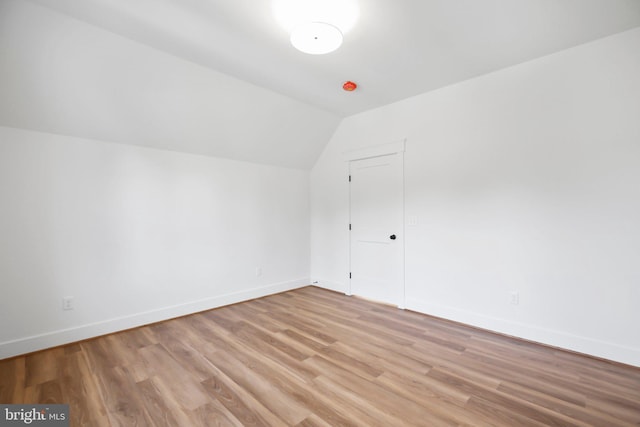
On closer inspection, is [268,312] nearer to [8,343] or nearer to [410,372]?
[410,372]

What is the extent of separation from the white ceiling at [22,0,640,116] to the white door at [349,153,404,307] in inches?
47.0

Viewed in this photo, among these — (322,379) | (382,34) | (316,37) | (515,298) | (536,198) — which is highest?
(382,34)

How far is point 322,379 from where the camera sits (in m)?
2.09

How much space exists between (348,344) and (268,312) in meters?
1.27

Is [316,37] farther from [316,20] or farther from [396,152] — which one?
[396,152]

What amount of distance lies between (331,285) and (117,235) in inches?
117

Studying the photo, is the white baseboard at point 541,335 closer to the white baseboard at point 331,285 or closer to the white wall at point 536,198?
the white wall at point 536,198

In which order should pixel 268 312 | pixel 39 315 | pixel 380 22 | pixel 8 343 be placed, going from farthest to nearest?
1. pixel 268 312
2. pixel 39 315
3. pixel 8 343
4. pixel 380 22

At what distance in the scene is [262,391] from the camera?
1.95m

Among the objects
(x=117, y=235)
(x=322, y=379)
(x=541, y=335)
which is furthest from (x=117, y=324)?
(x=541, y=335)

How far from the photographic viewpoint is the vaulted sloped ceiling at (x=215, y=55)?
1.99 metres

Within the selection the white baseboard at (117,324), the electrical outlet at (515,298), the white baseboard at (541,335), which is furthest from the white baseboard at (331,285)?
the electrical outlet at (515,298)

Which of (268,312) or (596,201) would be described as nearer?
(596,201)

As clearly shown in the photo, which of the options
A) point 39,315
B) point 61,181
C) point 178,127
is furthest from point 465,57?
point 39,315
